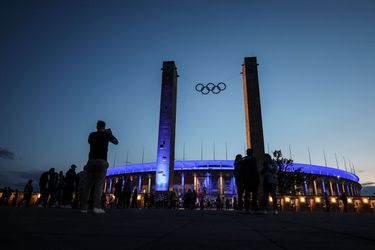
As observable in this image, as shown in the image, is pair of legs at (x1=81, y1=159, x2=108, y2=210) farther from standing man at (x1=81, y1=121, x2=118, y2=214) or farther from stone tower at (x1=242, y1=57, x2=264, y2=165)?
stone tower at (x1=242, y1=57, x2=264, y2=165)

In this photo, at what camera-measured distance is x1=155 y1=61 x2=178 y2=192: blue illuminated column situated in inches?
1288

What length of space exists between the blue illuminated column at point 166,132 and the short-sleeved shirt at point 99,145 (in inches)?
1069

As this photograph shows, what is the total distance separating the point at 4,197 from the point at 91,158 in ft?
60.8

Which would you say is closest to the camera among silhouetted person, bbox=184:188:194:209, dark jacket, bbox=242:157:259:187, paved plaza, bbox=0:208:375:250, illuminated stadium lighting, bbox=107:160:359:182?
paved plaza, bbox=0:208:375:250

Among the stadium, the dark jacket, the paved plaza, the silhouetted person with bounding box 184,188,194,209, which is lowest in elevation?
the paved plaza

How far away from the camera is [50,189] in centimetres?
1193

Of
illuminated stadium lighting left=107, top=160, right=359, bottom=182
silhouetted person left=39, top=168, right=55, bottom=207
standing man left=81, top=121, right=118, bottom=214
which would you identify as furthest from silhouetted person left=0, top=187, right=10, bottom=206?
illuminated stadium lighting left=107, top=160, right=359, bottom=182

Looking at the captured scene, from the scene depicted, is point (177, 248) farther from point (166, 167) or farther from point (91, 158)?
point (166, 167)

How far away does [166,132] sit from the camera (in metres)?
35.1

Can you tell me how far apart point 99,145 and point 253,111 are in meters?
31.5

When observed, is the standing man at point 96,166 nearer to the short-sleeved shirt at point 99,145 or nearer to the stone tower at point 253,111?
the short-sleeved shirt at point 99,145

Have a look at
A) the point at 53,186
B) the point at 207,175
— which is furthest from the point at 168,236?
the point at 207,175

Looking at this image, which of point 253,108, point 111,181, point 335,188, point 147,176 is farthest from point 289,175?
point 111,181

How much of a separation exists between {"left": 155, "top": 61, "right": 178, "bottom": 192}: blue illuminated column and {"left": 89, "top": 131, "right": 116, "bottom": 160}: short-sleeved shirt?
27.2m
